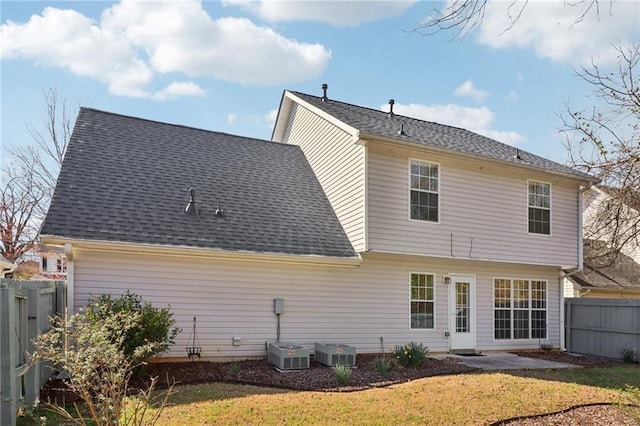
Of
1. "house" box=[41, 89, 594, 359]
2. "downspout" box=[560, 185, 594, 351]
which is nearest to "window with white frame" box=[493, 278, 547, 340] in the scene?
"house" box=[41, 89, 594, 359]

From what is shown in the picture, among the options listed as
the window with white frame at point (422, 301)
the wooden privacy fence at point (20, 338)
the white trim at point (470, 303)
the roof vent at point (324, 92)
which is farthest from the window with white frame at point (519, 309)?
the wooden privacy fence at point (20, 338)

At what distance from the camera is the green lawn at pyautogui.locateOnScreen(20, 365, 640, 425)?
623 centimetres

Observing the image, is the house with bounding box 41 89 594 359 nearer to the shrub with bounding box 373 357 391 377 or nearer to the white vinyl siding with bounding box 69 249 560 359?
the white vinyl siding with bounding box 69 249 560 359

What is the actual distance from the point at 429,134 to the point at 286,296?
245 inches

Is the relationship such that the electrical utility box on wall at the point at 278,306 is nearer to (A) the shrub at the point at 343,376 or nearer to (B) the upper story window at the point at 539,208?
(A) the shrub at the point at 343,376

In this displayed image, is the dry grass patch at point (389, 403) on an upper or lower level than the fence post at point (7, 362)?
lower

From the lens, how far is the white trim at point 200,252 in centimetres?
899

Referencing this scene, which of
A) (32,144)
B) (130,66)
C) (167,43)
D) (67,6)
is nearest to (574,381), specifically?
(167,43)

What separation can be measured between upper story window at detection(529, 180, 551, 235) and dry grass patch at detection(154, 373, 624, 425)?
566cm

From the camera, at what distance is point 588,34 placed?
610cm

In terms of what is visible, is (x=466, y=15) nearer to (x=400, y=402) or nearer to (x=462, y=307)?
(x=400, y=402)

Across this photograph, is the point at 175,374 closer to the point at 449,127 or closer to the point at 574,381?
the point at 574,381

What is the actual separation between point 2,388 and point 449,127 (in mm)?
14495

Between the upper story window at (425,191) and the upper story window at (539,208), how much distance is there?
327cm
